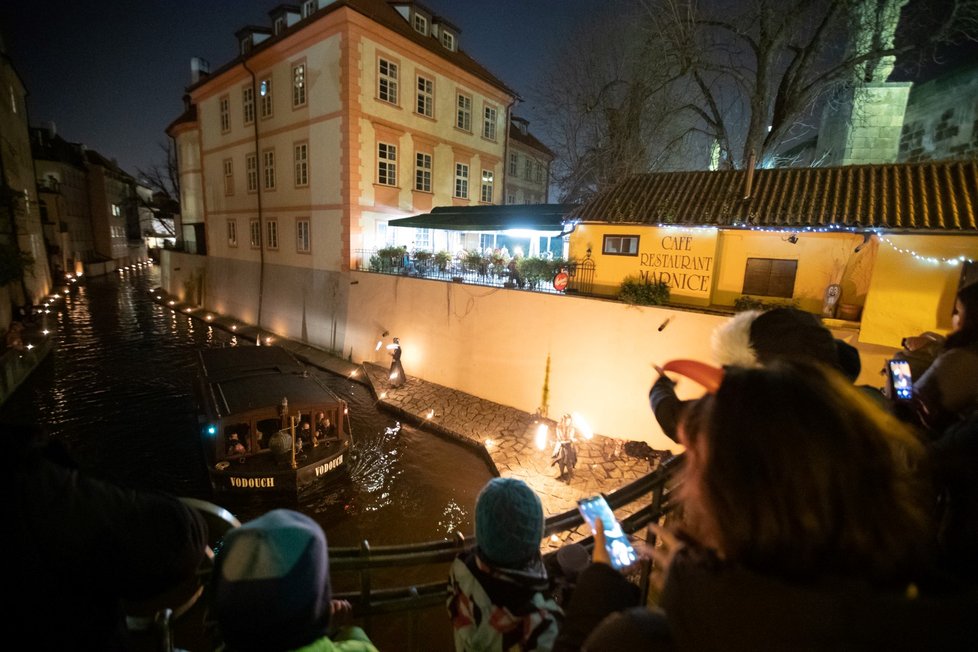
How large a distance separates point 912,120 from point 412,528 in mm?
24747

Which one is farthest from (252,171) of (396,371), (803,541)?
(803,541)

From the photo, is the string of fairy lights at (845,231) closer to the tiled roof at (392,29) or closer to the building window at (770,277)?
the building window at (770,277)

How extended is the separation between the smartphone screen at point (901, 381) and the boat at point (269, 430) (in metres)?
9.61

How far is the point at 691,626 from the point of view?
94 centimetres

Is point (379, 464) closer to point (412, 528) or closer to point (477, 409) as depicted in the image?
point (412, 528)

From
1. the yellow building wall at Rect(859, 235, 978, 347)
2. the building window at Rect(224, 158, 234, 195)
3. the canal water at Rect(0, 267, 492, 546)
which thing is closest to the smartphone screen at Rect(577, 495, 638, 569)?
the canal water at Rect(0, 267, 492, 546)

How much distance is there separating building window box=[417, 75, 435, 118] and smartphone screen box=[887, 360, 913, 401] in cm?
2083

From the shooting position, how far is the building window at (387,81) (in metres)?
17.9

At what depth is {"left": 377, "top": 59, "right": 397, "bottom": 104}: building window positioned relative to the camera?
58.8ft

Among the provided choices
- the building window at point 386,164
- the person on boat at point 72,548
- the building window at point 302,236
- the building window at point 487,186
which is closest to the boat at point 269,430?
the person on boat at point 72,548

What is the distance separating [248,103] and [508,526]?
88.7 ft

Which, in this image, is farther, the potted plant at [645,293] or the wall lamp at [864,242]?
the potted plant at [645,293]

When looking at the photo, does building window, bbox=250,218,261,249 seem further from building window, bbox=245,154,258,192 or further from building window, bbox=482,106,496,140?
building window, bbox=482,106,496,140

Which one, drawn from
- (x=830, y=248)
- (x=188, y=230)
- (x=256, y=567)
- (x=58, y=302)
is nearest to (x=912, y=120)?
(x=830, y=248)
